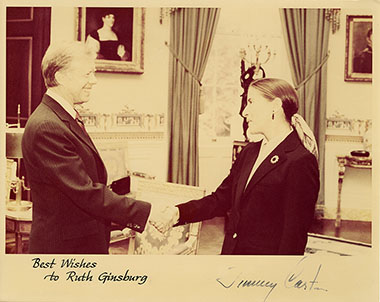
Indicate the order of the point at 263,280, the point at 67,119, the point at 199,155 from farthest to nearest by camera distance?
the point at 199,155 < the point at 263,280 < the point at 67,119

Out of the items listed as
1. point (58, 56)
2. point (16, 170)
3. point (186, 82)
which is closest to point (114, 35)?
point (58, 56)

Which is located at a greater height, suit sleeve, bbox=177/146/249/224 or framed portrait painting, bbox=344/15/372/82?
framed portrait painting, bbox=344/15/372/82

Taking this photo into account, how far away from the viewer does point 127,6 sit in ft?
7.84

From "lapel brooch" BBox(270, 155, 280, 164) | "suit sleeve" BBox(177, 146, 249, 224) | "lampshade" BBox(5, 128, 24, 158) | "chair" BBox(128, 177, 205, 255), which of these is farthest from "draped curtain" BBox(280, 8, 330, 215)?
"lampshade" BBox(5, 128, 24, 158)

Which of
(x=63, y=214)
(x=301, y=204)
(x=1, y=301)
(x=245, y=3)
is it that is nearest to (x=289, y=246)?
(x=301, y=204)

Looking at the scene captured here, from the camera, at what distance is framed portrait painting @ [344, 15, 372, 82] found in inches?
95.0

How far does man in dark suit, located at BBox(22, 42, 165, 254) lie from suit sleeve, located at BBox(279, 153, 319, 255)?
0.72 meters

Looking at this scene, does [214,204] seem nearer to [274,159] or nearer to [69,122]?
[274,159]

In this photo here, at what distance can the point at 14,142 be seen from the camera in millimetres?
2277

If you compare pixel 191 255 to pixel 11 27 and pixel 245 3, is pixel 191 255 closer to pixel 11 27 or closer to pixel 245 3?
pixel 245 3

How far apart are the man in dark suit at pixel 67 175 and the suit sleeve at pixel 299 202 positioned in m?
0.72

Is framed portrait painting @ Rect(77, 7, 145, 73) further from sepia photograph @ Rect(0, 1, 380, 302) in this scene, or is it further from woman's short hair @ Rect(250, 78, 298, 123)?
woman's short hair @ Rect(250, 78, 298, 123)

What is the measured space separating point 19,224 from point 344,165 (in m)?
1.71

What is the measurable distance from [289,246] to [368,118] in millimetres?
805
